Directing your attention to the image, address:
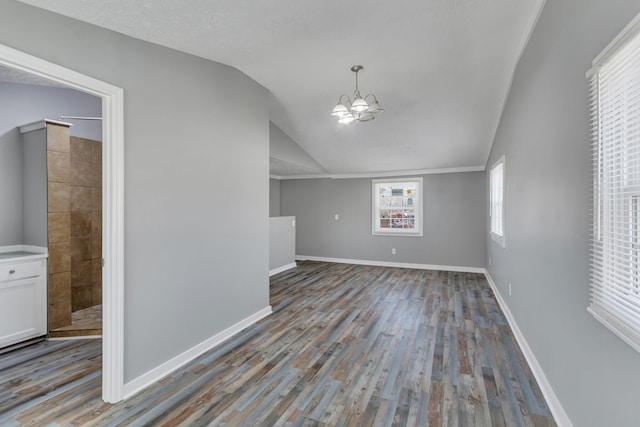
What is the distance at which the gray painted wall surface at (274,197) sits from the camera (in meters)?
8.06

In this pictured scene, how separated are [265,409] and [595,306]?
1.96 meters

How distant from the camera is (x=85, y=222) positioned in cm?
347

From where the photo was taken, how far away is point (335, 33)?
2.58 meters

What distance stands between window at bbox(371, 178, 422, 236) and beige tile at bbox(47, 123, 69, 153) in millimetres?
5586

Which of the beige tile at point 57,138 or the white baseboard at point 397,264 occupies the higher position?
the beige tile at point 57,138

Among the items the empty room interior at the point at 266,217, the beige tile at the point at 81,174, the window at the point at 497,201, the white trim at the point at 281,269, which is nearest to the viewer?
the empty room interior at the point at 266,217

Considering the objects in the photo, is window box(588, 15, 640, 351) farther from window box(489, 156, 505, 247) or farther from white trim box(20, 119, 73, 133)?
white trim box(20, 119, 73, 133)

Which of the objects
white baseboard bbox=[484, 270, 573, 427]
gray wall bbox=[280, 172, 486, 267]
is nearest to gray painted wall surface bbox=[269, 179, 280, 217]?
gray wall bbox=[280, 172, 486, 267]

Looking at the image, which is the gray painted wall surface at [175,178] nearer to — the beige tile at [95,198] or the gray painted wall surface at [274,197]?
the beige tile at [95,198]

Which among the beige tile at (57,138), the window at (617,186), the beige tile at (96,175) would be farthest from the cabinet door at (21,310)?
the window at (617,186)

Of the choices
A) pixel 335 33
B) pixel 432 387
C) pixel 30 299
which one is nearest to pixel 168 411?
pixel 432 387

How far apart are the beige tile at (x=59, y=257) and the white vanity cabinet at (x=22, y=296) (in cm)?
5

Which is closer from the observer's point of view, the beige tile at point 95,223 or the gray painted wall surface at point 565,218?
the gray painted wall surface at point 565,218

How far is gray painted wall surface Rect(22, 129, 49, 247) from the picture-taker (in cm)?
304
